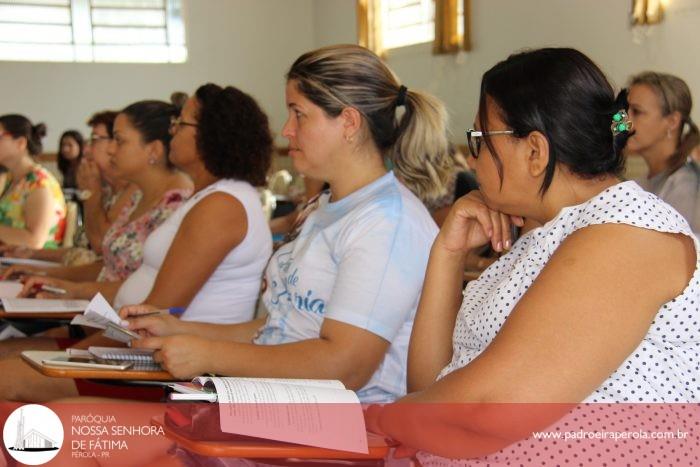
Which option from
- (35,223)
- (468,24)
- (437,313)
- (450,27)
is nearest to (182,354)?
(437,313)

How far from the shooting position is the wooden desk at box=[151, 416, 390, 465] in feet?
3.47

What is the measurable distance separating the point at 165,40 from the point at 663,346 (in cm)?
874

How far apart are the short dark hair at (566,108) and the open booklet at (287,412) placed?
42 cm

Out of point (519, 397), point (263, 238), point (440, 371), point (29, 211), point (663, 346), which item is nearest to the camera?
point (519, 397)

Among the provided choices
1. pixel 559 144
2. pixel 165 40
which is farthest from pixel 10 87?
pixel 559 144

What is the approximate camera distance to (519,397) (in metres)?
1.04

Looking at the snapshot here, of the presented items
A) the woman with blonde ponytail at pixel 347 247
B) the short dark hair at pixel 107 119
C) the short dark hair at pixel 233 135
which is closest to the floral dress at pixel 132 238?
the short dark hair at pixel 233 135

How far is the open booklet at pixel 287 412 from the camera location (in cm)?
108

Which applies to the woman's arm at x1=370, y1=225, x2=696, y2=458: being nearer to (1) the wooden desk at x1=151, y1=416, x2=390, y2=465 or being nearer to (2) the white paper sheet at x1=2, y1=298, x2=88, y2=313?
(1) the wooden desk at x1=151, y1=416, x2=390, y2=465

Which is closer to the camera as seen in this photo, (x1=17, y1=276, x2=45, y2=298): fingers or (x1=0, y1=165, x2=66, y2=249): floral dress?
(x1=17, y1=276, x2=45, y2=298): fingers

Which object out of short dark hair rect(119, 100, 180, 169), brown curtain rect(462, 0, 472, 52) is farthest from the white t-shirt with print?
brown curtain rect(462, 0, 472, 52)

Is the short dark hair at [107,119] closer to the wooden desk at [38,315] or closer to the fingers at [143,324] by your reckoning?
the wooden desk at [38,315]

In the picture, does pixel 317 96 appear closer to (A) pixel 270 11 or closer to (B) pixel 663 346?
(B) pixel 663 346

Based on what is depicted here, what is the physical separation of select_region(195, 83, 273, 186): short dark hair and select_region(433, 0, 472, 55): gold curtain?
4.65 meters
